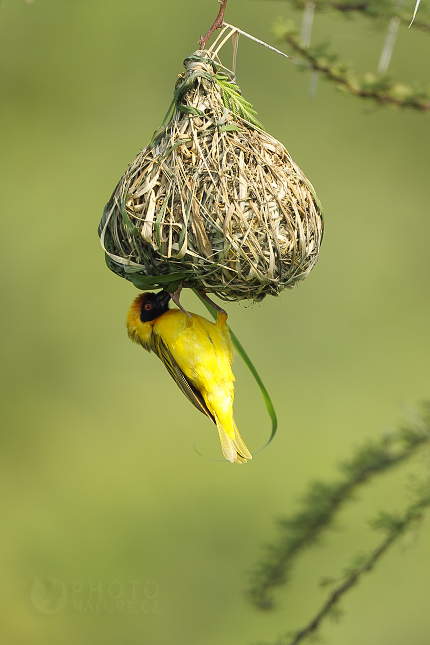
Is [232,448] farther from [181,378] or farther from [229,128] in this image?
[229,128]

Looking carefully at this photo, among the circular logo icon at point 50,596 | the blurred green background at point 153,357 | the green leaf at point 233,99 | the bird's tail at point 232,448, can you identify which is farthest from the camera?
the blurred green background at point 153,357

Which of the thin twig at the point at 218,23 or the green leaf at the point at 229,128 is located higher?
the thin twig at the point at 218,23

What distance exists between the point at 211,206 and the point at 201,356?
81 cm

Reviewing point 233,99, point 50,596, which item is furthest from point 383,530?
point 50,596

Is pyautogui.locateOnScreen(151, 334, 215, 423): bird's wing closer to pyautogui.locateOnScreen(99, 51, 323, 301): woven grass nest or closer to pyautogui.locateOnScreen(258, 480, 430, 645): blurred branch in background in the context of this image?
pyautogui.locateOnScreen(99, 51, 323, 301): woven grass nest

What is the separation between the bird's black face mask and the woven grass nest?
1.19 feet

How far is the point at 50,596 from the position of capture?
18.0ft

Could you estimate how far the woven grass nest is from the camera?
6.70 ft

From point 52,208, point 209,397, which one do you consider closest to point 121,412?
point 52,208

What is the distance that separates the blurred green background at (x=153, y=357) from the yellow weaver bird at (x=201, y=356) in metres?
3.71

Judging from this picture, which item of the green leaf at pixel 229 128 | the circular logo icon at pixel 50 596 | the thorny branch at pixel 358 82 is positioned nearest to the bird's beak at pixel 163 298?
the green leaf at pixel 229 128

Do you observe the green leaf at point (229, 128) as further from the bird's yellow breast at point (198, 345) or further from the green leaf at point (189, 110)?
the bird's yellow breast at point (198, 345)

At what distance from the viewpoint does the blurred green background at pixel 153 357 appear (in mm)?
6422

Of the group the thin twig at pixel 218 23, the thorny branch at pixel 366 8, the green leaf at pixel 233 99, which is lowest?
the green leaf at pixel 233 99
